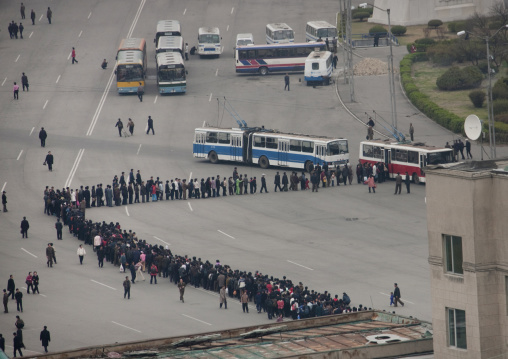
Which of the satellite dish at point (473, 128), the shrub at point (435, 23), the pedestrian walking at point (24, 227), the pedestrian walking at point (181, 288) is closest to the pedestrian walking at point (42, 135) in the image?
the pedestrian walking at point (24, 227)

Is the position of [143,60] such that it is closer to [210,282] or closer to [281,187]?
[281,187]

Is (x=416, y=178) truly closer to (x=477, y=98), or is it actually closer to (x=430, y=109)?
(x=430, y=109)

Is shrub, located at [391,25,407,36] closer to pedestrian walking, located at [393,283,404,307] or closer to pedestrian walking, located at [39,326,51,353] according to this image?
pedestrian walking, located at [393,283,404,307]

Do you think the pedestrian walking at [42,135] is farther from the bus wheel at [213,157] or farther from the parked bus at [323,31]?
the parked bus at [323,31]

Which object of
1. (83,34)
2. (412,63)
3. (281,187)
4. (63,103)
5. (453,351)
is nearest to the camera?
(453,351)

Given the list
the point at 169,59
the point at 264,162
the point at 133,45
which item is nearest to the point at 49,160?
the point at 264,162

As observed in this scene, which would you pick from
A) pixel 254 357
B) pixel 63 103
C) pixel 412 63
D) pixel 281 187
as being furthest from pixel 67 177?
pixel 254 357
